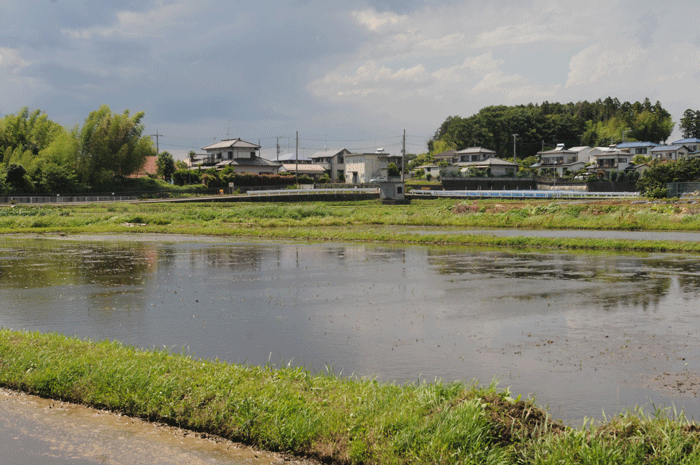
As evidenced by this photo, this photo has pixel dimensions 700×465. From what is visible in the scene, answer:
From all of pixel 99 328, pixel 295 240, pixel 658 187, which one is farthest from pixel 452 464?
pixel 658 187

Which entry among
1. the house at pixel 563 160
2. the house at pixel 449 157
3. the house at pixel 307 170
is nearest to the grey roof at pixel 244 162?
the house at pixel 307 170

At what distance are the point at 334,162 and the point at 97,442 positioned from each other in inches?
3968

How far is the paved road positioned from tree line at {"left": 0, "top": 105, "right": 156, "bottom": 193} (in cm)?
6186

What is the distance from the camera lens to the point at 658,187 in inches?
2157

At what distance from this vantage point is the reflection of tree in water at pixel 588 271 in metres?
13.1

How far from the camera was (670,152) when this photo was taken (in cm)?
9788

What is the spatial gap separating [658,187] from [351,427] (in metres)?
57.5

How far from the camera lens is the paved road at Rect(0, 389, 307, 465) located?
16.7ft

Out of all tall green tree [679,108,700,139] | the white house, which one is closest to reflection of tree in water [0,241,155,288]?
the white house

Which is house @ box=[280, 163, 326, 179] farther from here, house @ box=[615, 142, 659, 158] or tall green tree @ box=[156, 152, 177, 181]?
house @ box=[615, 142, 659, 158]

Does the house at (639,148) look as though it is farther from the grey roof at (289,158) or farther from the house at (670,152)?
the grey roof at (289,158)

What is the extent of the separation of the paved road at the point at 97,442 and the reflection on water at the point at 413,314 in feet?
8.22

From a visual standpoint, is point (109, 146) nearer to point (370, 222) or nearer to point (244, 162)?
point (244, 162)

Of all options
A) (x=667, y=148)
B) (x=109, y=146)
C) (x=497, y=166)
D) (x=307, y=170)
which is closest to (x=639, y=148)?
(x=667, y=148)
